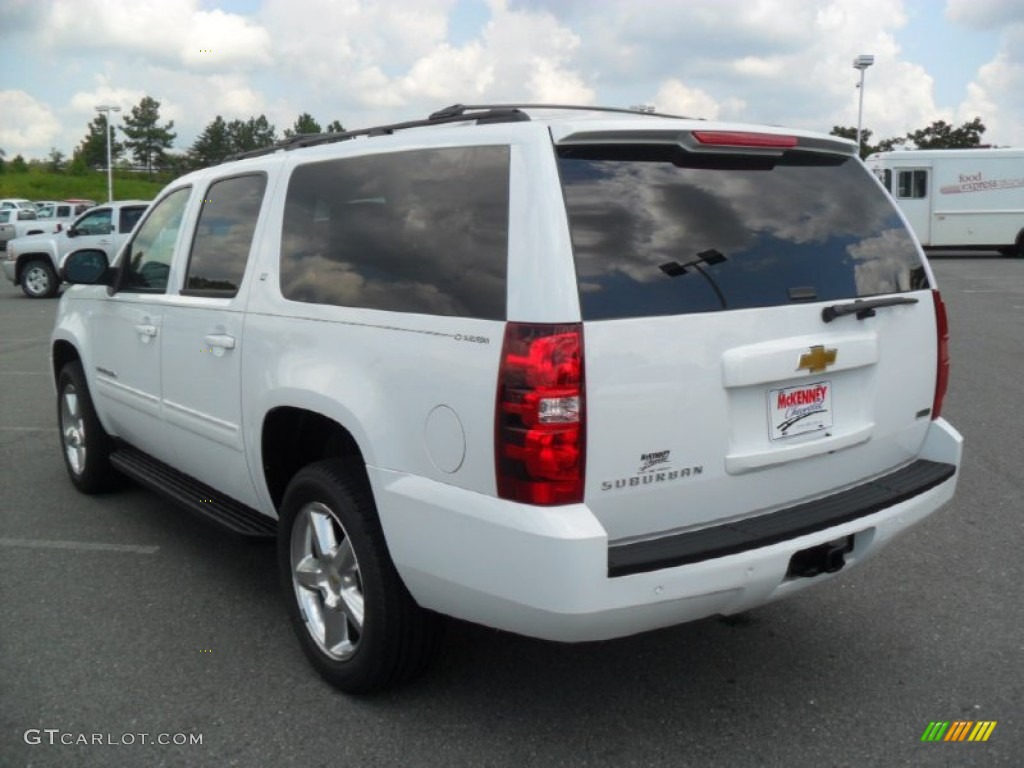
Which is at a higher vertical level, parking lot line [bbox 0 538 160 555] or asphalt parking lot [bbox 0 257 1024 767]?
parking lot line [bbox 0 538 160 555]

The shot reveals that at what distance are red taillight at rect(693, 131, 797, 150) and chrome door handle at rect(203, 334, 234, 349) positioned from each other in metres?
1.97

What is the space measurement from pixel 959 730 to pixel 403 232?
7.85 ft

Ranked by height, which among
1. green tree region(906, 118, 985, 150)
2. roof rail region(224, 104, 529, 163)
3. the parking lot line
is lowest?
the parking lot line

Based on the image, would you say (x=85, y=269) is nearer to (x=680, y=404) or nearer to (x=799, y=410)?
(x=680, y=404)

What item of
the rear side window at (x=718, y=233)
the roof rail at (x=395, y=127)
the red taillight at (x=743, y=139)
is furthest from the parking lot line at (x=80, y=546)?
the red taillight at (x=743, y=139)

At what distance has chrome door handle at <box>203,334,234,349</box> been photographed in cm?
384

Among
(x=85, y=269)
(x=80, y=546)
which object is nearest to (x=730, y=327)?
(x=80, y=546)

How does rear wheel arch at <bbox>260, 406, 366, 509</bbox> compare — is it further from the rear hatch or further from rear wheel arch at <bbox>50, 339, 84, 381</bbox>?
rear wheel arch at <bbox>50, 339, 84, 381</bbox>

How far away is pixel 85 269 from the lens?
207 inches

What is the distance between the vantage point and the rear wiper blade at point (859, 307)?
3.13 metres

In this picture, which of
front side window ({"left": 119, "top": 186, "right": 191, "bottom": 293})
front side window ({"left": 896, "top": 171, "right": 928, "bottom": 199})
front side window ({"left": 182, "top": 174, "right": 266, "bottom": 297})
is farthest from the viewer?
front side window ({"left": 896, "top": 171, "right": 928, "bottom": 199})

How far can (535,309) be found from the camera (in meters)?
2.62

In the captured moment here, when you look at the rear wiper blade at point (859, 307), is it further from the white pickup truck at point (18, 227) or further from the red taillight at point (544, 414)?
the white pickup truck at point (18, 227)

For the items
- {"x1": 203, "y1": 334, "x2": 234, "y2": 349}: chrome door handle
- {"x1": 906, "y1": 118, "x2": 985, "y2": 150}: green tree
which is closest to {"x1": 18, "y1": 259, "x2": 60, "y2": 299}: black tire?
{"x1": 203, "y1": 334, "x2": 234, "y2": 349}: chrome door handle
